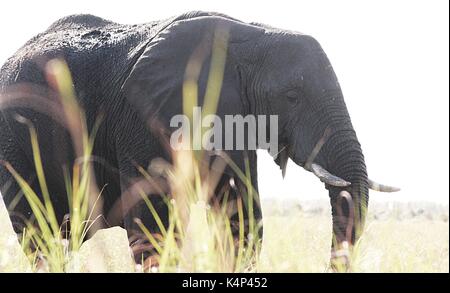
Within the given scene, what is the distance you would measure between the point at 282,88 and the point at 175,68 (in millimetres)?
845

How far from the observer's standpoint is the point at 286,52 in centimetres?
701

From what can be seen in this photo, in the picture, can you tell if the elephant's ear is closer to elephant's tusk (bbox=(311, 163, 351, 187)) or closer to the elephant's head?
the elephant's head

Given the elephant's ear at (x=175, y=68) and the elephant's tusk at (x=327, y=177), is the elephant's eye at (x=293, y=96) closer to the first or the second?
the elephant's ear at (x=175, y=68)

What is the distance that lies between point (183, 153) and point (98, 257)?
1250 mm

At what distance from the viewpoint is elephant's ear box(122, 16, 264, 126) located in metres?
7.04

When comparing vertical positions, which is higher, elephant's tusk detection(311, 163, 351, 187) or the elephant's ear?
the elephant's ear

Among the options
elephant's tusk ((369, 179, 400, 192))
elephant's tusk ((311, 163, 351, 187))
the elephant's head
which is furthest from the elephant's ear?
elephant's tusk ((369, 179, 400, 192))

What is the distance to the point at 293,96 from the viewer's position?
270 inches

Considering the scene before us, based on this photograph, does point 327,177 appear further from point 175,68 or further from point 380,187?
point 175,68

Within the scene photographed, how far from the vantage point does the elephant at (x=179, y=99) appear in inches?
263

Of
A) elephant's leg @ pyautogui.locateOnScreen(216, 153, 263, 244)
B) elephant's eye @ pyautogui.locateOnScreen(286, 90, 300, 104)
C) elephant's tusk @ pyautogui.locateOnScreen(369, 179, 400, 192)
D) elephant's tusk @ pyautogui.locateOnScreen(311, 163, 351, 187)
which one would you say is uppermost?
elephant's eye @ pyautogui.locateOnScreen(286, 90, 300, 104)

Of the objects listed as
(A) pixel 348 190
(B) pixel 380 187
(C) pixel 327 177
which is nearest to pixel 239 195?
(C) pixel 327 177
